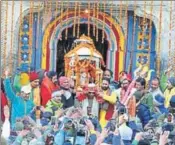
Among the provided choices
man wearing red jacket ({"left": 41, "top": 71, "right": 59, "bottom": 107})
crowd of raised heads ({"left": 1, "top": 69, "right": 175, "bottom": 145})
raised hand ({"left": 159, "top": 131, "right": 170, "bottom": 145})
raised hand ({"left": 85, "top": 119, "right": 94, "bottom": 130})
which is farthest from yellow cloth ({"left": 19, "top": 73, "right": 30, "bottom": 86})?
raised hand ({"left": 159, "top": 131, "right": 170, "bottom": 145})

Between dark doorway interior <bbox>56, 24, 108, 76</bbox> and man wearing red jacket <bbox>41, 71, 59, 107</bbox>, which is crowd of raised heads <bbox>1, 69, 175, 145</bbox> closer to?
man wearing red jacket <bbox>41, 71, 59, 107</bbox>

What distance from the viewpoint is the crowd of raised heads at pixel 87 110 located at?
10.2 metres

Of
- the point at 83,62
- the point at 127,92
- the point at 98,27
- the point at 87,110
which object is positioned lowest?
the point at 87,110

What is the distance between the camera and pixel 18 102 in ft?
34.0

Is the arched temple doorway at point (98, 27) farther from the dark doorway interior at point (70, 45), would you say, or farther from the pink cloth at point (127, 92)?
the pink cloth at point (127, 92)

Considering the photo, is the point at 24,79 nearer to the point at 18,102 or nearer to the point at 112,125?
the point at 18,102

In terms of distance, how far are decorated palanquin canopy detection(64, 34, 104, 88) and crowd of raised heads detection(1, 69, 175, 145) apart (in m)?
0.04

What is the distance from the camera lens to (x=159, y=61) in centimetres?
1042

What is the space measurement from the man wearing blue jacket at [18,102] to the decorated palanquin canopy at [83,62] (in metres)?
0.39

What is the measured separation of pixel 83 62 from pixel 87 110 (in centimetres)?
40

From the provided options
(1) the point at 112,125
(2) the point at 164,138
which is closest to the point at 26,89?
(1) the point at 112,125

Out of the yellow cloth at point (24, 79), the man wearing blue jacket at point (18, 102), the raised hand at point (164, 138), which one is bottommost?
the raised hand at point (164, 138)

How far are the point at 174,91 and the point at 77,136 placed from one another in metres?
0.88

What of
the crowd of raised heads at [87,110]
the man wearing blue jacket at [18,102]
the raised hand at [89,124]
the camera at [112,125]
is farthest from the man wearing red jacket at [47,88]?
the camera at [112,125]
